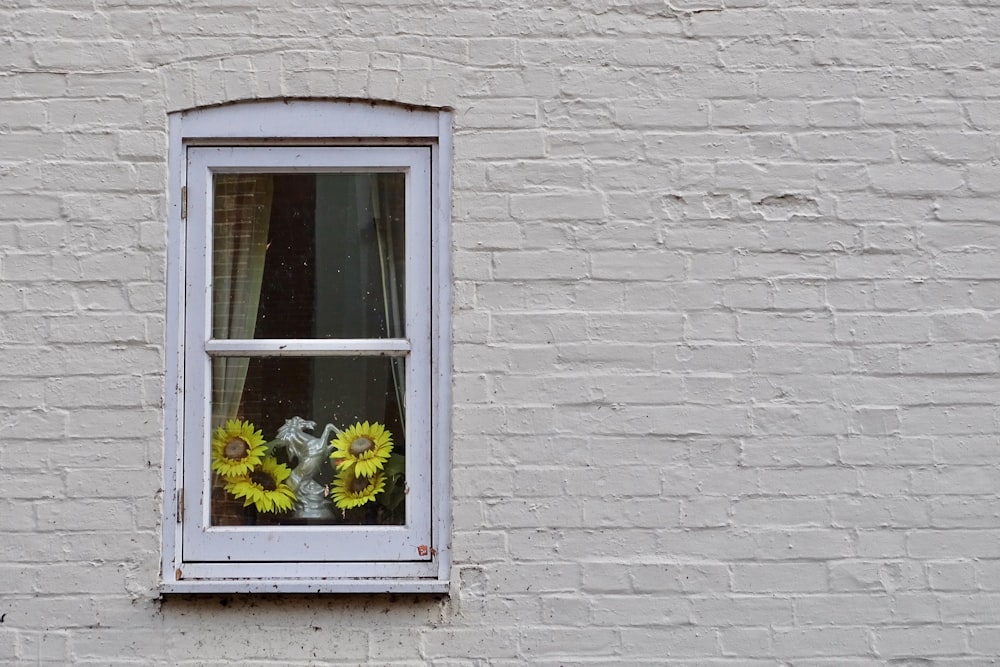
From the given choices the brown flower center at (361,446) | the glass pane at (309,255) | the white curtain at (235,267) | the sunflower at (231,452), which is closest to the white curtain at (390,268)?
the glass pane at (309,255)

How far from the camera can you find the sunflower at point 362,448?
10.2ft

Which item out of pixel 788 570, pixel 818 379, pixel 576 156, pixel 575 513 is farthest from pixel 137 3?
pixel 788 570

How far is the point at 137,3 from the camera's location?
307cm

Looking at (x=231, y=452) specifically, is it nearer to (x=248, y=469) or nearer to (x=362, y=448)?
(x=248, y=469)

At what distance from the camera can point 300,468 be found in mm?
3129

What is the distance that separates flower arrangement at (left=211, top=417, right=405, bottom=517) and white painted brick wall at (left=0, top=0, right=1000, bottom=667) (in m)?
0.23

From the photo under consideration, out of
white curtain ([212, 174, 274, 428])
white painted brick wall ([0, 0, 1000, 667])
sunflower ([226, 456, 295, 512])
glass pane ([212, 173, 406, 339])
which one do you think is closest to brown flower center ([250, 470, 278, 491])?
A: sunflower ([226, 456, 295, 512])

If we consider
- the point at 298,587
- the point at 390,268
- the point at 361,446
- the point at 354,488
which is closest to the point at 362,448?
the point at 361,446

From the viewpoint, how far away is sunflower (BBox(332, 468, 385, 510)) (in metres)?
3.11

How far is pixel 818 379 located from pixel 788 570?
55cm

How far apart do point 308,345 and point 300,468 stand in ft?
1.20

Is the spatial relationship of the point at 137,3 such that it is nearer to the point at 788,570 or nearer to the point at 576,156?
the point at 576,156

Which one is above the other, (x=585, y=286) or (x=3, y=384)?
(x=585, y=286)

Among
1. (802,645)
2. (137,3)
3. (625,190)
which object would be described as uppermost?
(137,3)
